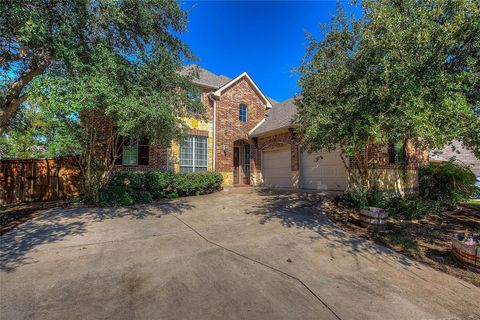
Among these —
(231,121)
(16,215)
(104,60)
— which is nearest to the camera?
(104,60)

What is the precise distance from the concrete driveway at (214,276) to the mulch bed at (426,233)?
471mm

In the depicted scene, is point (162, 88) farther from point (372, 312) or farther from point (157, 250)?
point (372, 312)

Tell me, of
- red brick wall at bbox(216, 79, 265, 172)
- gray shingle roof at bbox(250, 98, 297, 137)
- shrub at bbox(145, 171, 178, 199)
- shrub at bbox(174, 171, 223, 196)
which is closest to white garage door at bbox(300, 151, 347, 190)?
gray shingle roof at bbox(250, 98, 297, 137)

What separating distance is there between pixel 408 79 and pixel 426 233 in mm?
4101

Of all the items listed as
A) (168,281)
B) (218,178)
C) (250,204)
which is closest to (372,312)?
(168,281)

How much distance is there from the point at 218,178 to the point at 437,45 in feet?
34.3

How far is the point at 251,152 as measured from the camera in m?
16.7

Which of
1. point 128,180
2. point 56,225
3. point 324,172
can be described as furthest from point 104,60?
point 324,172

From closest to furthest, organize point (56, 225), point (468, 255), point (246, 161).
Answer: point (468, 255) → point (56, 225) → point (246, 161)

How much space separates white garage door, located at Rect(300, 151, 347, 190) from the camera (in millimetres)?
12109

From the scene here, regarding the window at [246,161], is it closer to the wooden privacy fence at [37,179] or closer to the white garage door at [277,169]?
the white garage door at [277,169]

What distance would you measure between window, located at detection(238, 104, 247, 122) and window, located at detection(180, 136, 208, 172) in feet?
9.93

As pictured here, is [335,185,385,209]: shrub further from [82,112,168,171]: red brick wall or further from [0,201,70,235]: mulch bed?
[0,201,70,235]: mulch bed

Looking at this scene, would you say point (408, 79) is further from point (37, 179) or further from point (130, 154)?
point (37, 179)
